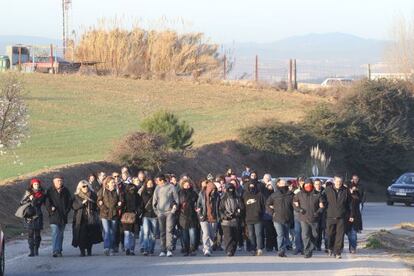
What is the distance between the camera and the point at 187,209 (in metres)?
22.1

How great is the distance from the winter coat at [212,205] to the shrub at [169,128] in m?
21.2

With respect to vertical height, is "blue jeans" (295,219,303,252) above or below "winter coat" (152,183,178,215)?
below

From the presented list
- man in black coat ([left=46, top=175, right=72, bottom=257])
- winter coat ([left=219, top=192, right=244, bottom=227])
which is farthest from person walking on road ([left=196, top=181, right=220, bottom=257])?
man in black coat ([left=46, top=175, right=72, bottom=257])

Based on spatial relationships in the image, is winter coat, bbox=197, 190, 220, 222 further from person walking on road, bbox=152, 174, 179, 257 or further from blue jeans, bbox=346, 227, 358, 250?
blue jeans, bbox=346, 227, 358, 250

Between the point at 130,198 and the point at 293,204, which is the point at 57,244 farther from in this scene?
the point at 293,204

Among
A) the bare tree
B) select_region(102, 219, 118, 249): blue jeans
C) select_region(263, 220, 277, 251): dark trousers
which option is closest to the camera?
select_region(102, 219, 118, 249): blue jeans

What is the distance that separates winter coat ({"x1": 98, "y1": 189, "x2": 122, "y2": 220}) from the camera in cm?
2147

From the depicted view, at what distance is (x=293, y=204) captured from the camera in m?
22.4

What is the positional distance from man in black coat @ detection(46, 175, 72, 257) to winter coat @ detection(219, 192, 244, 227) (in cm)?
325

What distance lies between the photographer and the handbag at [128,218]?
21.6m

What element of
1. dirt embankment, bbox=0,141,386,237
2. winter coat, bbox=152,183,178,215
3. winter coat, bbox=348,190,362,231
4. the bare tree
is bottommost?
dirt embankment, bbox=0,141,386,237

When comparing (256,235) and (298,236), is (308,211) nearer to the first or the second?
(298,236)

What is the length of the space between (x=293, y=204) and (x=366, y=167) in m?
38.8

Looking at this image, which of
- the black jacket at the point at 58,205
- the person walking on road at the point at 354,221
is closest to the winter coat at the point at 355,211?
the person walking on road at the point at 354,221
